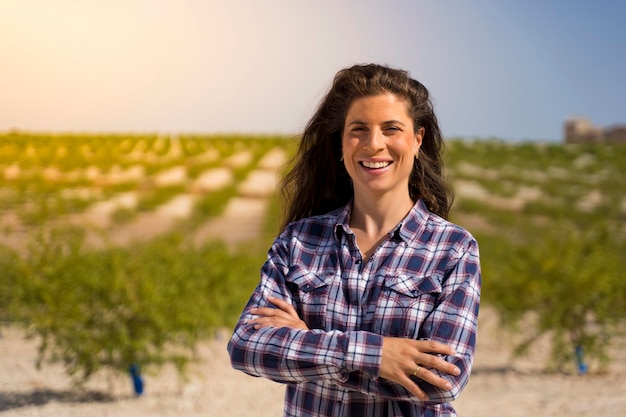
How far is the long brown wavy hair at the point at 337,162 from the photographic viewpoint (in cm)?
190

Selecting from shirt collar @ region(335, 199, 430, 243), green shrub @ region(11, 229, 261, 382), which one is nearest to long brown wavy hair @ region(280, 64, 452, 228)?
shirt collar @ region(335, 199, 430, 243)

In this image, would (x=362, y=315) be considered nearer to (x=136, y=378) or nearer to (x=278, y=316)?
(x=278, y=316)

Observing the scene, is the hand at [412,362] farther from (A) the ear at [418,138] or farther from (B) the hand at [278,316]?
(A) the ear at [418,138]

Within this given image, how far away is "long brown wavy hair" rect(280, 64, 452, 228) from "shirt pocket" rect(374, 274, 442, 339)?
1.15ft

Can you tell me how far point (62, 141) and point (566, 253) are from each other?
10.9 metres

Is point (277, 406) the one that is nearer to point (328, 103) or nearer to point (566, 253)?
point (566, 253)

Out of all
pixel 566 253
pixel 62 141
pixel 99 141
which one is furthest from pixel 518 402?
pixel 99 141

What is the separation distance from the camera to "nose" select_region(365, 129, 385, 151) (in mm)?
1748

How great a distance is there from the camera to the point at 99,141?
17734 mm

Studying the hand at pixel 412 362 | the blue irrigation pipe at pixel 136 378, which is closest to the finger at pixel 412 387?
the hand at pixel 412 362

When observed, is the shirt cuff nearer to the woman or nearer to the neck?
the woman

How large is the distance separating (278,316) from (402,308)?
0.91 ft

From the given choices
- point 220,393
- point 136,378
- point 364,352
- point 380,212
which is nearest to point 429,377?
point 364,352

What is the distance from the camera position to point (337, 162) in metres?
2.05
